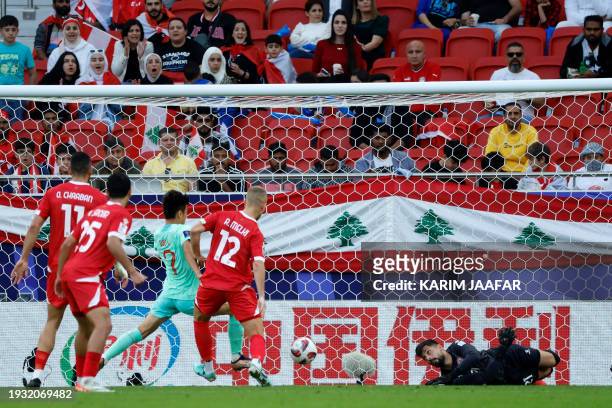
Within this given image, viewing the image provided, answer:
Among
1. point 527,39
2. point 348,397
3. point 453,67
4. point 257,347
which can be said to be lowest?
point 348,397

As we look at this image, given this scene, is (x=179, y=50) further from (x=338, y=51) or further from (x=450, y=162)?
(x=450, y=162)

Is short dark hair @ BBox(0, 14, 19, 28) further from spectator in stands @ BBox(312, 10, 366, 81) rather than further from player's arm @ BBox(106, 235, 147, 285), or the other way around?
player's arm @ BBox(106, 235, 147, 285)

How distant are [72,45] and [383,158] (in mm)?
5337

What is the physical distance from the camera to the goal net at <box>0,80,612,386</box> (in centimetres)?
938

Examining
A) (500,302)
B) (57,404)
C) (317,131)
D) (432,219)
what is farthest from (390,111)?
(57,404)

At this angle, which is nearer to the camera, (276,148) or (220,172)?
(220,172)

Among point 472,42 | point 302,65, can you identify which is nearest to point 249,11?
point 302,65

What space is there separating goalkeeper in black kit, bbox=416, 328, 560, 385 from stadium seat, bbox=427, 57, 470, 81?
446 cm

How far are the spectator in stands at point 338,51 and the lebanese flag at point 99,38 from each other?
2.61 m

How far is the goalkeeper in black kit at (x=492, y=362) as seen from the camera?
8.98 metres

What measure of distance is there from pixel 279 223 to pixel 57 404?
3.26m

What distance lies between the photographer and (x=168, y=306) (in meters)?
8.98

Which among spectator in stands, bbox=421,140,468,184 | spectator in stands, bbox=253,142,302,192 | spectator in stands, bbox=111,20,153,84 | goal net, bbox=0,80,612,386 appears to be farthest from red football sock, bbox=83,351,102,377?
spectator in stands, bbox=111,20,153,84

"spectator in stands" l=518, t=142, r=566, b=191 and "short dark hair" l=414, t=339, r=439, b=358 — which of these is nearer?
"short dark hair" l=414, t=339, r=439, b=358
